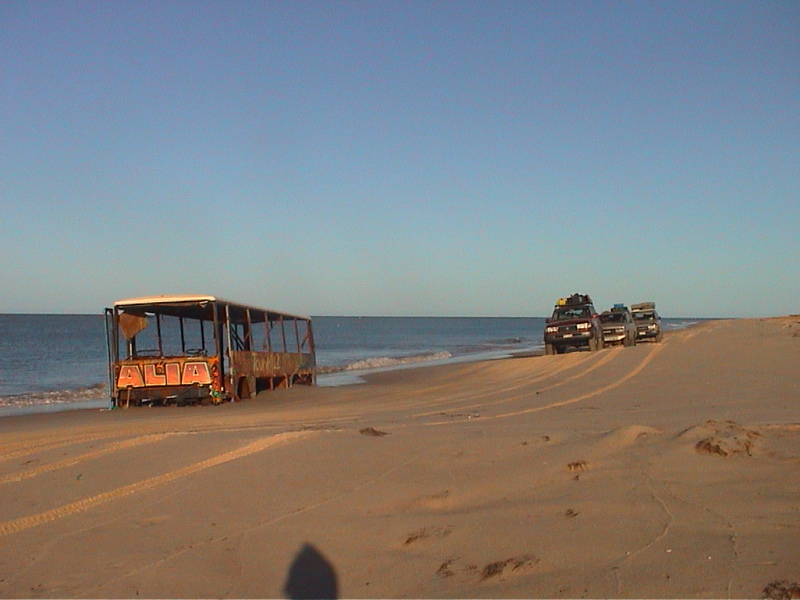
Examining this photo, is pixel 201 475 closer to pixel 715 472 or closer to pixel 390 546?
pixel 390 546

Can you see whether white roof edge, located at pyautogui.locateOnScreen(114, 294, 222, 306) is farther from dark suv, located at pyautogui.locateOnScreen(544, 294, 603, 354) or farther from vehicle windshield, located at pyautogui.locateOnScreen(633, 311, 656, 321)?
vehicle windshield, located at pyautogui.locateOnScreen(633, 311, 656, 321)

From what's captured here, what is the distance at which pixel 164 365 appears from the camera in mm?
16234

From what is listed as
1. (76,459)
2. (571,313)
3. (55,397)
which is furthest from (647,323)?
(76,459)

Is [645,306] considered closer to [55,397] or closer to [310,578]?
[55,397]

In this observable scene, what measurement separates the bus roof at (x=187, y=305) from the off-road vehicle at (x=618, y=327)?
16.1 meters

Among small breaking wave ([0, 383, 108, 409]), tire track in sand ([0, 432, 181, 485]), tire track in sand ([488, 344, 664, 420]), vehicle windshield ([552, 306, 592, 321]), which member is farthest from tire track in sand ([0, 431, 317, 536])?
vehicle windshield ([552, 306, 592, 321])

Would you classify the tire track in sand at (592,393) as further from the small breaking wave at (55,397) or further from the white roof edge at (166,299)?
the small breaking wave at (55,397)

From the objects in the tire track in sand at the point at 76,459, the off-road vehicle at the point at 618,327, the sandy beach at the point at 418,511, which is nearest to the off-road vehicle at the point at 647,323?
the off-road vehicle at the point at 618,327

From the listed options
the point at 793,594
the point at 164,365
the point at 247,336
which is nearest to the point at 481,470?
the point at 793,594

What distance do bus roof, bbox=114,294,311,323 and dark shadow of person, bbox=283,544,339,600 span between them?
39.6ft

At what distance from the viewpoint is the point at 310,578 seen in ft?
14.2

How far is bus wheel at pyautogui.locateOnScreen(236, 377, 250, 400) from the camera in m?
17.2

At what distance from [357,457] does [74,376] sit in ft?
95.6

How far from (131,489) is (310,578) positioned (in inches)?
106
